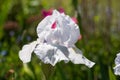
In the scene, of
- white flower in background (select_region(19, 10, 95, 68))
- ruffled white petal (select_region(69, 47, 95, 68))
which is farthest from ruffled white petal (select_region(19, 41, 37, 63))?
ruffled white petal (select_region(69, 47, 95, 68))

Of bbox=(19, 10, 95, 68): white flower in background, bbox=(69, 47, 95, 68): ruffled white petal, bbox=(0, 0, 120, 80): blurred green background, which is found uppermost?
bbox=(19, 10, 95, 68): white flower in background

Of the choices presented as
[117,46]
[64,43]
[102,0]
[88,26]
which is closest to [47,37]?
[64,43]

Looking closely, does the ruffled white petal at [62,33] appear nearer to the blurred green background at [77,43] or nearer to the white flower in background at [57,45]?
the white flower in background at [57,45]

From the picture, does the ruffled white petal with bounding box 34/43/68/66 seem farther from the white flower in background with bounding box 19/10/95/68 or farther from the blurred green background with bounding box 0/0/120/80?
the blurred green background with bounding box 0/0/120/80

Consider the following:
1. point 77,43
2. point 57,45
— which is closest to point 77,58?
point 57,45

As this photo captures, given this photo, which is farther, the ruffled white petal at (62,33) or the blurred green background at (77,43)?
the blurred green background at (77,43)

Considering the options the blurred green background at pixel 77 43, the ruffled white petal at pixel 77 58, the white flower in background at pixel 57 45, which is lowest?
the blurred green background at pixel 77 43

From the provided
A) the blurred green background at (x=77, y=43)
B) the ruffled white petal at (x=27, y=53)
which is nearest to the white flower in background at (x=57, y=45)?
the ruffled white petal at (x=27, y=53)
